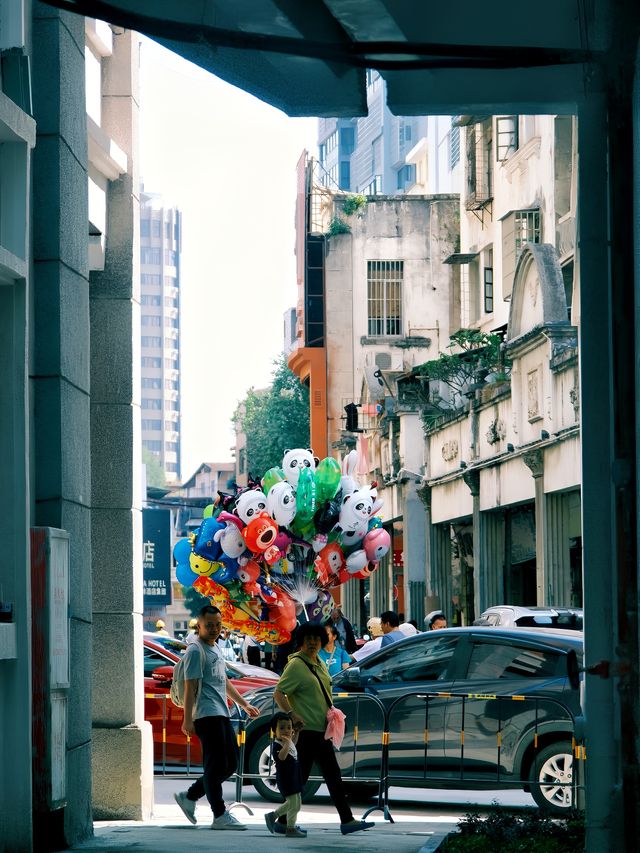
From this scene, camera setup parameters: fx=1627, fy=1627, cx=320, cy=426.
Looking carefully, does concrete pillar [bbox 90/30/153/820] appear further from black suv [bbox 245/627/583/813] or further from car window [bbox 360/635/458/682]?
car window [bbox 360/635/458/682]

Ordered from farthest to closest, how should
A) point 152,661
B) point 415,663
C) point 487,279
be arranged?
point 487,279, point 152,661, point 415,663

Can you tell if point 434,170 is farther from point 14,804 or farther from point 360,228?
point 14,804

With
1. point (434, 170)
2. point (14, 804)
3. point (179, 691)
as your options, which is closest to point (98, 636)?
point (179, 691)

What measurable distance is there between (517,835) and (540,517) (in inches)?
666

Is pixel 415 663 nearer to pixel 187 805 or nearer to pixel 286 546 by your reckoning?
pixel 187 805

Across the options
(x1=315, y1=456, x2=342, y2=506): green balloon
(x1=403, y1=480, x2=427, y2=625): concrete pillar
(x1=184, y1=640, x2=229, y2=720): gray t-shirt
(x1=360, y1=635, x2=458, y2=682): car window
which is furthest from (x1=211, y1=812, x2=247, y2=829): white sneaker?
(x1=403, y1=480, x2=427, y2=625): concrete pillar

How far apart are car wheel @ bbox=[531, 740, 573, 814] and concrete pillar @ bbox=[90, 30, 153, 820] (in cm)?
Result: 351

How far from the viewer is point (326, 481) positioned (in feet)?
72.9

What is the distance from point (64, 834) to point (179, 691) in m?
2.54

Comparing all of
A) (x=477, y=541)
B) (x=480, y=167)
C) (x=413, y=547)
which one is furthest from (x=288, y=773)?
(x=480, y=167)

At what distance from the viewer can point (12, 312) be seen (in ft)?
32.6

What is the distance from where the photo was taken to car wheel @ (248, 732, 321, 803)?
1608cm

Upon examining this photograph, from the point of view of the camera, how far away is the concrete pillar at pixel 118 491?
1361 centimetres

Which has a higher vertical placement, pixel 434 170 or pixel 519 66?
pixel 434 170
